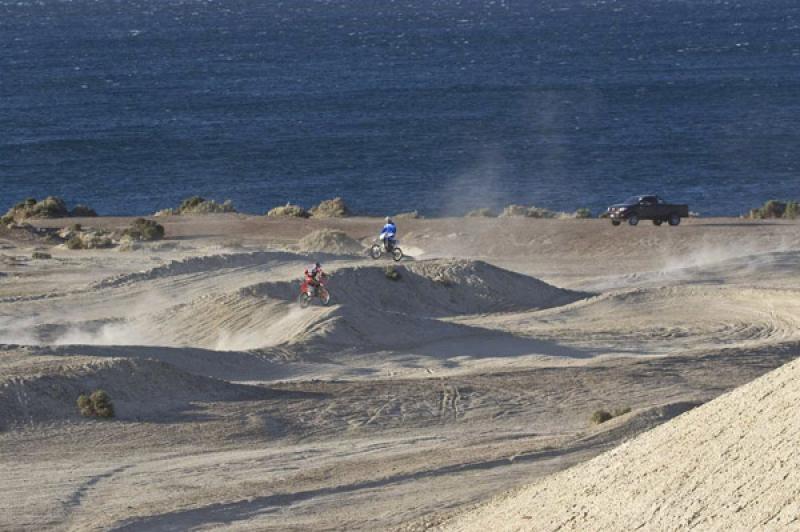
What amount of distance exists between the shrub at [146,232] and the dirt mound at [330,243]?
5116 mm

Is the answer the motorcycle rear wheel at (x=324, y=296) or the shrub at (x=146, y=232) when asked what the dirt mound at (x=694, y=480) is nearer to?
the motorcycle rear wheel at (x=324, y=296)

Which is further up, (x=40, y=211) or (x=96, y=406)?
(x=40, y=211)

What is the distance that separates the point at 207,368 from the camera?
115 feet

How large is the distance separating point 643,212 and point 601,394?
2679 centimetres

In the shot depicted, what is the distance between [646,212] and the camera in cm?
6000

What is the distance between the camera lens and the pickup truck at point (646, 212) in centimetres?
5997

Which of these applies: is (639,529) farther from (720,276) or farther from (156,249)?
(156,249)

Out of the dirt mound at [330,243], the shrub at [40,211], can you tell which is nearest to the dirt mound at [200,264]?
the dirt mound at [330,243]

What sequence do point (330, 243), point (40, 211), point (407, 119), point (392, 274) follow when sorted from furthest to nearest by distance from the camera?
point (407, 119) → point (40, 211) → point (330, 243) → point (392, 274)

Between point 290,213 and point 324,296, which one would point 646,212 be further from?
point 324,296

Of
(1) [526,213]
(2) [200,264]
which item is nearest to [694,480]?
(2) [200,264]

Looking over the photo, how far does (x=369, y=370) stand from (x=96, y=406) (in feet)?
27.0

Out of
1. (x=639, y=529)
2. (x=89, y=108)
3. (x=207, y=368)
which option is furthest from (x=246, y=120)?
(x=639, y=529)

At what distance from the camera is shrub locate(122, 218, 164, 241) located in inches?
2266
